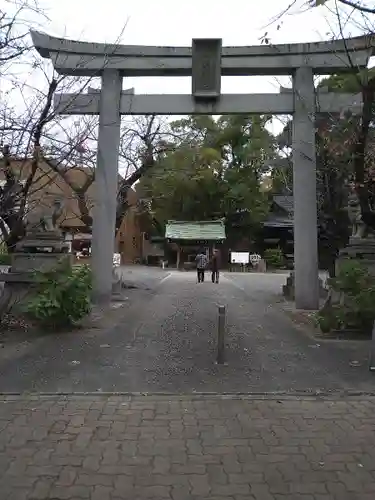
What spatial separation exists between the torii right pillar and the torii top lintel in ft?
1.45

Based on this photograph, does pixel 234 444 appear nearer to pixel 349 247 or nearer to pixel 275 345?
pixel 275 345

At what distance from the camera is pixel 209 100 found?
44.8ft

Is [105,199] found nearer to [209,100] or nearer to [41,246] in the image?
[41,246]

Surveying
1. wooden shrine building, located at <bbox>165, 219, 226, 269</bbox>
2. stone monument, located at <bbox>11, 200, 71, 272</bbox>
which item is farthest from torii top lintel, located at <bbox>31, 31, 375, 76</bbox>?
wooden shrine building, located at <bbox>165, 219, 226, 269</bbox>

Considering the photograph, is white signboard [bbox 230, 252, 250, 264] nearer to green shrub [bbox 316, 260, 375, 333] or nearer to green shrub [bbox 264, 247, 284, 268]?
green shrub [bbox 264, 247, 284, 268]

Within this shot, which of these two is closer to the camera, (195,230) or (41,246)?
(41,246)

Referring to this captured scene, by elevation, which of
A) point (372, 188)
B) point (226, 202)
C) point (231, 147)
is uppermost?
point (231, 147)

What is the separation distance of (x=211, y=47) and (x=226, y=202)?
2794cm

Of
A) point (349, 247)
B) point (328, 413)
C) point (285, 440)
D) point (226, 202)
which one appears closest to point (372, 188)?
point (349, 247)

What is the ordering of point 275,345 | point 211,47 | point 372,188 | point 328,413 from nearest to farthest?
point 328,413 → point 275,345 → point 372,188 → point 211,47

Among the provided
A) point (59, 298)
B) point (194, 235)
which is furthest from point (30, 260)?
point (194, 235)

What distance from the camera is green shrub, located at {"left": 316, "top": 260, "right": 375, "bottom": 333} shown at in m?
9.45

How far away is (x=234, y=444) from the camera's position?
457cm

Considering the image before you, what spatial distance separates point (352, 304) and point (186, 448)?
5992 millimetres
